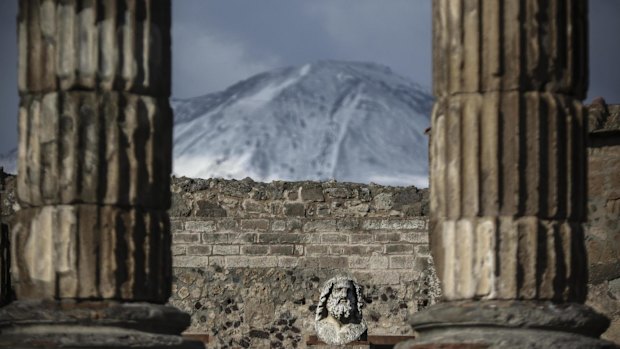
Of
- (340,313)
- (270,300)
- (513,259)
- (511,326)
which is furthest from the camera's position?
(270,300)

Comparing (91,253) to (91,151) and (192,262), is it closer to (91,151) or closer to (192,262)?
(91,151)

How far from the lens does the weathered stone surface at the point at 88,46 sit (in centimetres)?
1490

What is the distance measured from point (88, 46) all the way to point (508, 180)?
8.17ft

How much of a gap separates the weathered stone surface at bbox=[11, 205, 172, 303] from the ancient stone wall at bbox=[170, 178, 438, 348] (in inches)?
410

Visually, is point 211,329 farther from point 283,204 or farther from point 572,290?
point 572,290

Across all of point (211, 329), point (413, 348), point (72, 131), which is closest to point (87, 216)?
point (72, 131)

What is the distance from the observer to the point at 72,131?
14812mm

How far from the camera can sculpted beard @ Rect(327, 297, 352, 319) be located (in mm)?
22719

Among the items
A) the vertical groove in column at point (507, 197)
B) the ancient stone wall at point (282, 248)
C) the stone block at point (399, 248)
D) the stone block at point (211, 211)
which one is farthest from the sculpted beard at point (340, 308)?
the vertical groove in column at point (507, 197)

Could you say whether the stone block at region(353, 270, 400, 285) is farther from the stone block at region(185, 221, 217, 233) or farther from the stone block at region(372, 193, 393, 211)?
the stone block at region(185, 221, 217, 233)

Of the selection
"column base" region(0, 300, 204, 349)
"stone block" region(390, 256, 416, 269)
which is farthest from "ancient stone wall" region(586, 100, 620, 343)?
"stone block" region(390, 256, 416, 269)

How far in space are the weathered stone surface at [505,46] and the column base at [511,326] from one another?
1.23m

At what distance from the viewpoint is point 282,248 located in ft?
83.7

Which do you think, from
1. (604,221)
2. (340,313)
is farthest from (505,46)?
(340,313)
